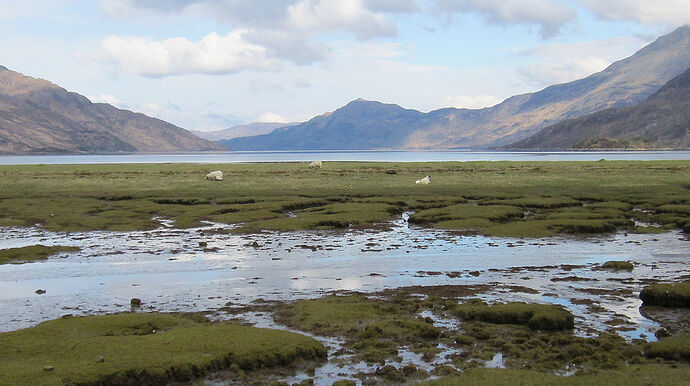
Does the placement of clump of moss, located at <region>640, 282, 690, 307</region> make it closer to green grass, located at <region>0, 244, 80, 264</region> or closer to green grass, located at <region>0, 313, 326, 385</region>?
green grass, located at <region>0, 313, 326, 385</region>

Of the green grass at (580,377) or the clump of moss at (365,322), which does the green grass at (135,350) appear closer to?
the clump of moss at (365,322)

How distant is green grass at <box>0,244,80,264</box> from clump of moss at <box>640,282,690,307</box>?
2215 centimetres

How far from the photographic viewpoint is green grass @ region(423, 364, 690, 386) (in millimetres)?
11242

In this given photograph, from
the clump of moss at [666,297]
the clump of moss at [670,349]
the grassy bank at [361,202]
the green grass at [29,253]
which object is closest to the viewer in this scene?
the clump of moss at [670,349]

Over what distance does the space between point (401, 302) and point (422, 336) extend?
3112mm

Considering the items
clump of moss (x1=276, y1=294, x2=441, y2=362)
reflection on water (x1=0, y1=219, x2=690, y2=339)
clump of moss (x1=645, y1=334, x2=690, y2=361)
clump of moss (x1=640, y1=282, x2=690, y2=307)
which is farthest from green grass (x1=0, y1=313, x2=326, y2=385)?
clump of moss (x1=640, y1=282, x2=690, y2=307)

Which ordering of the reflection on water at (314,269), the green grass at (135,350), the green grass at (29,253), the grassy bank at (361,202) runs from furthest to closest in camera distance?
the grassy bank at (361,202) < the green grass at (29,253) < the reflection on water at (314,269) < the green grass at (135,350)

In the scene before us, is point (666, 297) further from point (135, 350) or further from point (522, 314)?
point (135, 350)

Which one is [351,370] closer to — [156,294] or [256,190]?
[156,294]

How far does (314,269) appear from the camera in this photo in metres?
23.1

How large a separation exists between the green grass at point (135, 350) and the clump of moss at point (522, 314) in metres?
4.86


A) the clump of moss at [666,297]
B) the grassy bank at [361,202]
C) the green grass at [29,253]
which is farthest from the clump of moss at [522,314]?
the green grass at [29,253]

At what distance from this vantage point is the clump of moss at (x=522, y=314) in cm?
1513

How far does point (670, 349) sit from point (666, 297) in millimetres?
4874
